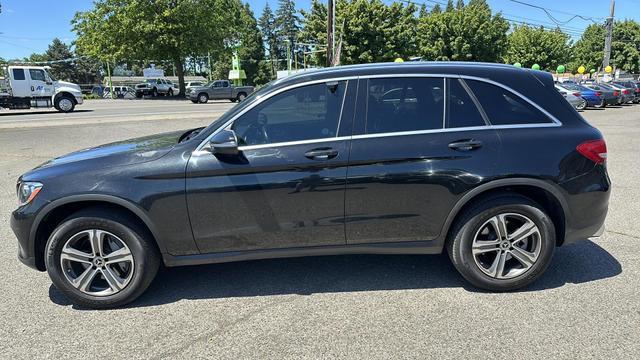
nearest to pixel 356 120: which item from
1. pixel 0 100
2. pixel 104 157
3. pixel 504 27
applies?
pixel 104 157

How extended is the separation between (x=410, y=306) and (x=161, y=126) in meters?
13.9

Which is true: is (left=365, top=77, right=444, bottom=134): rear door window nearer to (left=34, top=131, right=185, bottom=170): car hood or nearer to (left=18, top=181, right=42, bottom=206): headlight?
(left=34, top=131, right=185, bottom=170): car hood

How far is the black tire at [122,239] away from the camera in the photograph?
3.35 m

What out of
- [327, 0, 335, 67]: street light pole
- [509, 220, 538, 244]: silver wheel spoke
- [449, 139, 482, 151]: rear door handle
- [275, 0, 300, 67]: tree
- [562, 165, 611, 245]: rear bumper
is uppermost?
[275, 0, 300, 67]: tree

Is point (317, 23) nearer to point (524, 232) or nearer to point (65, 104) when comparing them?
point (65, 104)

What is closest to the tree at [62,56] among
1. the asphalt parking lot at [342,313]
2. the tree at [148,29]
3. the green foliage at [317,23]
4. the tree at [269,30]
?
the tree at [269,30]

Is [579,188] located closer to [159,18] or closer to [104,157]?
[104,157]

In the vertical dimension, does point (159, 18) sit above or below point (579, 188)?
above

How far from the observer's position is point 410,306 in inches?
135

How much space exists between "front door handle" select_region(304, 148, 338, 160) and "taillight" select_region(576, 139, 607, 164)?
6.18ft

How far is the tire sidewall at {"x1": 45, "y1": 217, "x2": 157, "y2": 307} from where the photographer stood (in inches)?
132

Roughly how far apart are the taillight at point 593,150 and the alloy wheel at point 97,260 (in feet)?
11.5

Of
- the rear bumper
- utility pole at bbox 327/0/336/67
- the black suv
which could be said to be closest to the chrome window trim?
the black suv

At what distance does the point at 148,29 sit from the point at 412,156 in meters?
36.2
